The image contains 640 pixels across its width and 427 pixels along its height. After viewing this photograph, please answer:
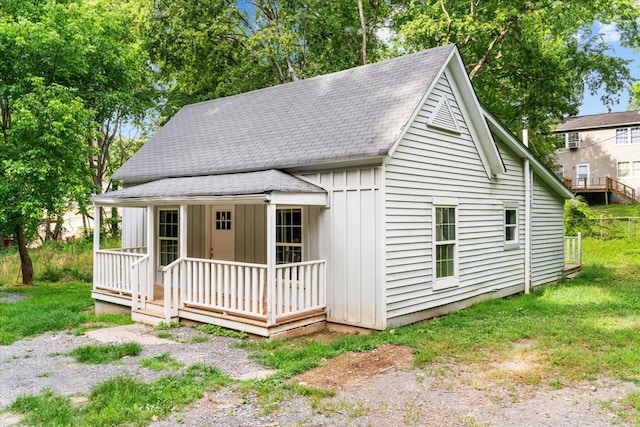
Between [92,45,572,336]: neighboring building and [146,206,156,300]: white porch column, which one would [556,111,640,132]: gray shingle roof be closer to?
[92,45,572,336]: neighboring building

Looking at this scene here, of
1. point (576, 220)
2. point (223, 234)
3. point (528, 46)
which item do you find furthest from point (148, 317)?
point (576, 220)

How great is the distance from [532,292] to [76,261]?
1538cm

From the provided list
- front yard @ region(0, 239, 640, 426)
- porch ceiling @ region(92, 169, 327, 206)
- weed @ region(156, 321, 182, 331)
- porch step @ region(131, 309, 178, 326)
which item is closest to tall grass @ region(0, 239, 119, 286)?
front yard @ region(0, 239, 640, 426)

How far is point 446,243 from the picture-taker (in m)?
9.62

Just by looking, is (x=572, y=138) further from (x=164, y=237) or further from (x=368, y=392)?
(x=368, y=392)

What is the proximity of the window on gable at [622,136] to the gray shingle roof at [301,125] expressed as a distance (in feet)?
105

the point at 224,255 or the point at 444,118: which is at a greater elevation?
the point at 444,118

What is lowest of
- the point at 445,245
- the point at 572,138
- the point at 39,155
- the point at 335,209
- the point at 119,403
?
the point at 119,403

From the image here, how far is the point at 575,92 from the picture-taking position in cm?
2284

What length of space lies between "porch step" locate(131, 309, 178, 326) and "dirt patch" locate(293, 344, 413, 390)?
404cm

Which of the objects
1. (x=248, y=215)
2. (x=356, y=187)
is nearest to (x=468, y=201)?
(x=356, y=187)

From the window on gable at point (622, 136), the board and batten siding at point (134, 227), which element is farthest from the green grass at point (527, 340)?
the window on gable at point (622, 136)

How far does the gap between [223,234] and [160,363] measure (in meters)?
4.82

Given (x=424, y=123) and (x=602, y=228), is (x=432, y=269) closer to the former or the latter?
(x=424, y=123)
